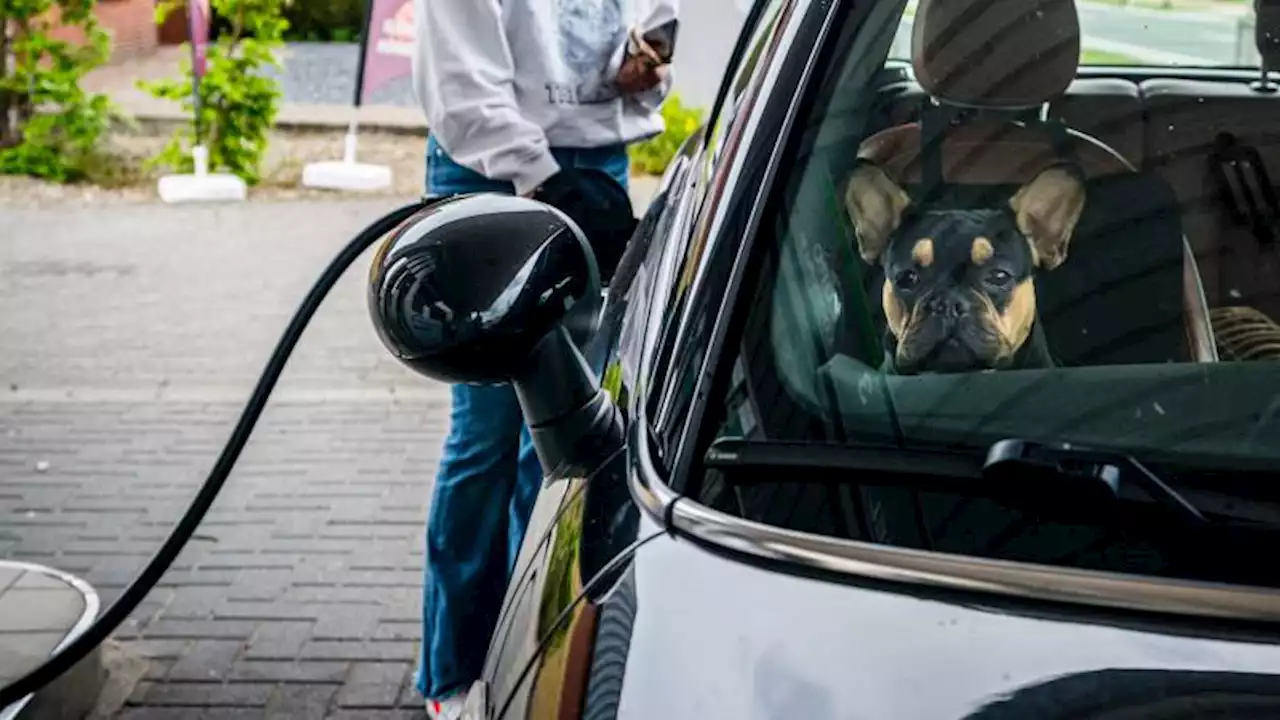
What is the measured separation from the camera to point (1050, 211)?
1970 mm

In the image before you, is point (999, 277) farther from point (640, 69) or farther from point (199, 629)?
point (199, 629)

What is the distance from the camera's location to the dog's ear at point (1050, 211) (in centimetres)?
194

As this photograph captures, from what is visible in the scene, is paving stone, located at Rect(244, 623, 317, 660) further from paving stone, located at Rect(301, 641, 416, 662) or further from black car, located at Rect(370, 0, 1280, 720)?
black car, located at Rect(370, 0, 1280, 720)

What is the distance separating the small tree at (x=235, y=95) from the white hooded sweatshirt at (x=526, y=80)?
347 inches

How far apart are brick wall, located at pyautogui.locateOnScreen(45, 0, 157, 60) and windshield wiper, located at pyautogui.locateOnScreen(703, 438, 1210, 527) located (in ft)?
66.1

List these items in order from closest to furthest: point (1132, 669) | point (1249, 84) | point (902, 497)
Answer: point (1132, 669)
point (902, 497)
point (1249, 84)

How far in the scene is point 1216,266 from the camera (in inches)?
81.7

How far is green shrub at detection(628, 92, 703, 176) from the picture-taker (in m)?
11.4

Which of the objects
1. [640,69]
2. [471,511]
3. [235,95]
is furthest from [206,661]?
[235,95]

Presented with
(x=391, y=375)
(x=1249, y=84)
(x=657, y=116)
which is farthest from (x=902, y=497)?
(x=391, y=375)

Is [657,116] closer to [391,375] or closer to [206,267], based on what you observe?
[391,375]

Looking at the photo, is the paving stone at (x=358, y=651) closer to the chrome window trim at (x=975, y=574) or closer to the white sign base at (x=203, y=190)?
the chrome window trim at (x=975, y=574)

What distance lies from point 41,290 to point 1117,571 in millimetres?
7983

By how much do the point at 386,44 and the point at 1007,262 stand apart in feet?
32.6
